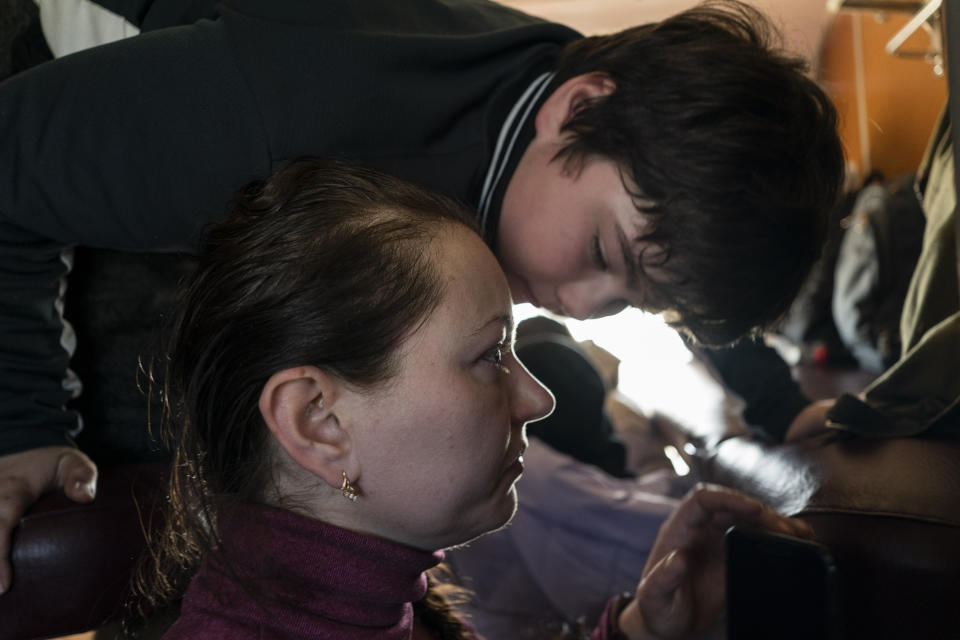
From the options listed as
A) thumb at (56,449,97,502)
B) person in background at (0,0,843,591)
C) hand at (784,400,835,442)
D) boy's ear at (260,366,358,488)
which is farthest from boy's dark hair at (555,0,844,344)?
thumb at (56,449,97,502)

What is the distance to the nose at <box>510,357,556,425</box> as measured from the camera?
2.06ft

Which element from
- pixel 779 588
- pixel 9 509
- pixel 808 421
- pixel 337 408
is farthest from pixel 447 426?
pixel 808 421

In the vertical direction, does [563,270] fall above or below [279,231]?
below

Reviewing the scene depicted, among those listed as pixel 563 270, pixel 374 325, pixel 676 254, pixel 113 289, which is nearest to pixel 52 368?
pixel 113 289

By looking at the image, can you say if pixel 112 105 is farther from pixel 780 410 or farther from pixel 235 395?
pixel 780 410

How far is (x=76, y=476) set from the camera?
71 centimetres

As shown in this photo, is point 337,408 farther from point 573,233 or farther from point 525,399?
point 573,233

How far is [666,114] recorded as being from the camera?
849mm

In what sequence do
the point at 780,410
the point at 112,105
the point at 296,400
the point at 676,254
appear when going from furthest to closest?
1. the point at 780,410
2. the point at 676,254
3. the point at 112,105
4. the point at 296,400

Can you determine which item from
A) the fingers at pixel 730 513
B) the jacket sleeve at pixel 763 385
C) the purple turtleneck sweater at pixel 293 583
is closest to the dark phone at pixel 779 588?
the fingers at pixel 730 513

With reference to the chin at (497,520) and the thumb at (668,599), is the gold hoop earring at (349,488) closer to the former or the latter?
the chin at (497,520)

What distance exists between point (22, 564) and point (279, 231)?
319 millimetres

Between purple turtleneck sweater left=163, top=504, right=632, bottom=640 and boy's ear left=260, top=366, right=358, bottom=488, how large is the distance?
43 millimetres

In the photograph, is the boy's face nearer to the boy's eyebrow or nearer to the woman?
the boy's eyebrow
